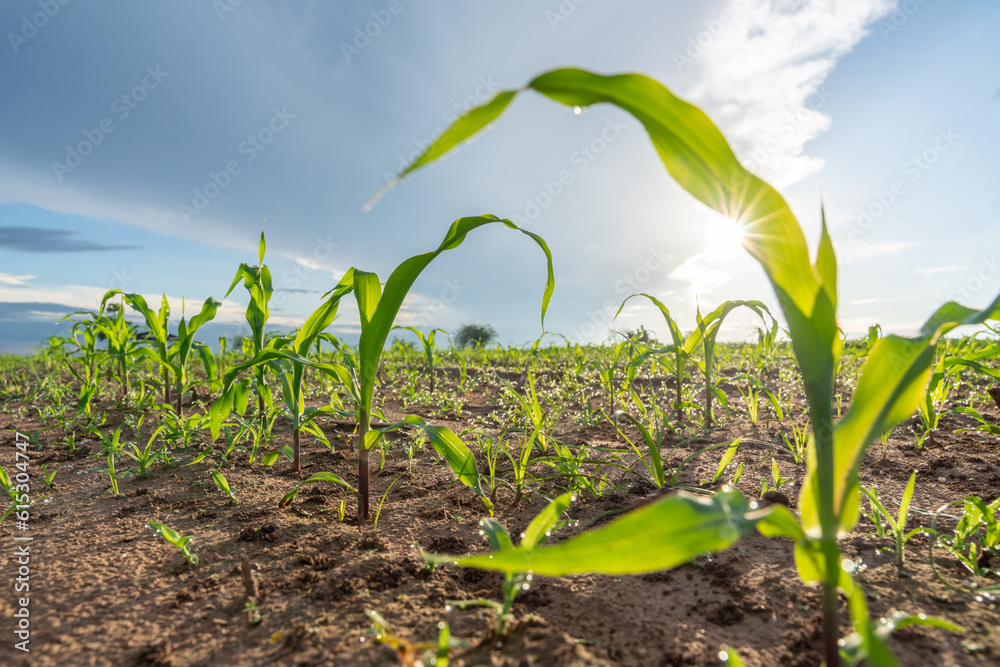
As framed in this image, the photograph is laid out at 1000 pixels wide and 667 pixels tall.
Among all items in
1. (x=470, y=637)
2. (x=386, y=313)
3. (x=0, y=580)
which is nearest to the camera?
(x=470, y=637)

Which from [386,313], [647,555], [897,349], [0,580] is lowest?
[0,580]

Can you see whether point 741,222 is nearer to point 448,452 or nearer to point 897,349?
point 897,349

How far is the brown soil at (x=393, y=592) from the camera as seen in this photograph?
1.02 metres

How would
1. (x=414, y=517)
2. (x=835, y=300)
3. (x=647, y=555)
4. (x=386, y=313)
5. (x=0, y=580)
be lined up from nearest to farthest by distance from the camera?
(x=647, y=555)
(x=835, y=300)
(x=0, y=580)
(x=386, y=313)
(x=414, y=517)

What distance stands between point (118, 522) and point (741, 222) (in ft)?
7.52

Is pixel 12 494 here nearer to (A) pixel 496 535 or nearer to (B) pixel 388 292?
(B) pixel 388 292

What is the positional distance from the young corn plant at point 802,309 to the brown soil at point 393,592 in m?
0.35

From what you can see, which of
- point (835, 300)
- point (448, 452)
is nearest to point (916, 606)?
point (835, 300)

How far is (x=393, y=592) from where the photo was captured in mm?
1245

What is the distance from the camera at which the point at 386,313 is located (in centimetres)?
165

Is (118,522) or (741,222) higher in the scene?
(741,222)

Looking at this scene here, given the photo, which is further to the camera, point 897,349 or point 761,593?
point 761,593

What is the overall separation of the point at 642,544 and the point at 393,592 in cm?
83

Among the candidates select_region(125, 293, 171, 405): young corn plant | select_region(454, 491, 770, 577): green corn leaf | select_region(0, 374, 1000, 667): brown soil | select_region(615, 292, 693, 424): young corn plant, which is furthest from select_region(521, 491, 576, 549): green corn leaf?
select_region(125, 293, 171, 405): young corn plant
